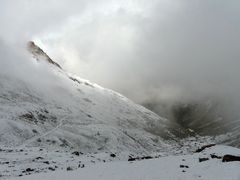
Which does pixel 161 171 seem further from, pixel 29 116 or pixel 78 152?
pixel 29 116

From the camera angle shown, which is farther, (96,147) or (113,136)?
(113,136)

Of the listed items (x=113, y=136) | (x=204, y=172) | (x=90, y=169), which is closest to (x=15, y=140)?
(x=113, y=136)

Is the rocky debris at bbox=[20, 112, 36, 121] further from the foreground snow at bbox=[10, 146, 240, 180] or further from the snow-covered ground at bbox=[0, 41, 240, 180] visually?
the foreground snow at bbox=[10, 146, 240, 180]

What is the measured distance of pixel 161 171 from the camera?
134ft

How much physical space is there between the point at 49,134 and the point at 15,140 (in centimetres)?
2215

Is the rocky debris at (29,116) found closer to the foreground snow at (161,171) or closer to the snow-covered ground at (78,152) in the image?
the snow-covered ground at (78,152)

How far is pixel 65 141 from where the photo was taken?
5994 inches

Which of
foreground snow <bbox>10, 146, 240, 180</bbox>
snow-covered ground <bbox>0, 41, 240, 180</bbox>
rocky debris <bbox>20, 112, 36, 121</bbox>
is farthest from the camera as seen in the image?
rocky debris <bbox>20, 112, 36, 121</bbox>

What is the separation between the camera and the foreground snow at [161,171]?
36644 millimetres

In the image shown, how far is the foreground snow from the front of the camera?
3664 centimetres

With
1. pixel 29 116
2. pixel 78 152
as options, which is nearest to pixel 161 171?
pixel 78 152

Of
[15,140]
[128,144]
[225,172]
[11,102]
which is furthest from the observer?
[11,102]

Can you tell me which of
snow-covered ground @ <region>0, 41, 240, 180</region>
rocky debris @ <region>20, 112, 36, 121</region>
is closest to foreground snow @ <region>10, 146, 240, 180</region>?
snow-covered ground @ <region>0, 41, 240, 180</region>

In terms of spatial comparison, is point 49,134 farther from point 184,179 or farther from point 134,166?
point 184,179
